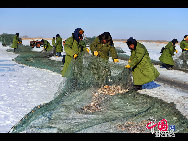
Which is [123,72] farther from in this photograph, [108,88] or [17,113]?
[17,113]

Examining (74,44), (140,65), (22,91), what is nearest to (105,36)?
(74,44)

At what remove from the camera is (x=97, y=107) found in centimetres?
572

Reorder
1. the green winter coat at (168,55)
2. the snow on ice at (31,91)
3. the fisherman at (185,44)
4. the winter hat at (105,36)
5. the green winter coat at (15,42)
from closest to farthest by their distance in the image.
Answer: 1. the snow on ice at (31,91)
2. the winter hat at (105,36)
3. the green winter coat at (168,55)
4. the fisherman at (185,44)
5. the green winter coat at (15,42)

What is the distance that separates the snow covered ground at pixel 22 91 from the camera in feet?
18.5

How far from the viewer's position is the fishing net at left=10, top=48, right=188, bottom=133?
4.45 metres

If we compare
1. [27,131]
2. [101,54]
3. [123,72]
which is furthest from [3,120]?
[101,54]

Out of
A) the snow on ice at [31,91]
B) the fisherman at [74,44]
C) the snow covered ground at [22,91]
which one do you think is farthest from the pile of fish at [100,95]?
the fisherman at [74,44]

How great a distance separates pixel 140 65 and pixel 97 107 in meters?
2.01

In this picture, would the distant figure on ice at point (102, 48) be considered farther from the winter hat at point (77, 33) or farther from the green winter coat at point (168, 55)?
the green winter coat at point (168, 55)

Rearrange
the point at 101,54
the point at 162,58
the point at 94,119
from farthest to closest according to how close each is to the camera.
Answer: the point at 162,58 → the point at 101,54 → the point at 94,119

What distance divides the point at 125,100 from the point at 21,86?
13.3 feet

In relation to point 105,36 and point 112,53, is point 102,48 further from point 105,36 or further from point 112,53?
point 105,36

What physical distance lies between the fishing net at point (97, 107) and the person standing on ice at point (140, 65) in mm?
242
